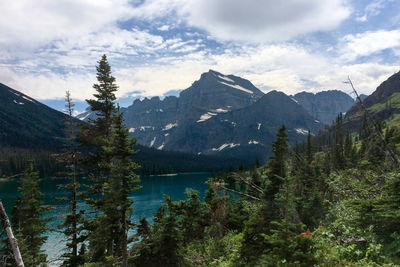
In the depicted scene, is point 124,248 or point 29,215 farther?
point 29,215

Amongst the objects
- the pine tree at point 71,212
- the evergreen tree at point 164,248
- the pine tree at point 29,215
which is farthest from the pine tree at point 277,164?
the pine tree at point 29,215

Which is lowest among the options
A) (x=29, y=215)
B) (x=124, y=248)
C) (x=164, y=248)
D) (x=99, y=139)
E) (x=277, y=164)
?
(x=29, y=215)

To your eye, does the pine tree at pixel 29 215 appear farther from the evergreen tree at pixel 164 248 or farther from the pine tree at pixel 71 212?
the evergreen tree at pixel 164 248

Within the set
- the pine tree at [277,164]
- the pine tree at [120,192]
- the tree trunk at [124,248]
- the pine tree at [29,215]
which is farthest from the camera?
the pine tree at [29,215]

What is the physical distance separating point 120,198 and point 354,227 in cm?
1305

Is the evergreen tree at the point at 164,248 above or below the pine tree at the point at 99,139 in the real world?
below

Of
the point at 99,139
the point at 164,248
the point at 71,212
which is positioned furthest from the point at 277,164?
the point at 71,212

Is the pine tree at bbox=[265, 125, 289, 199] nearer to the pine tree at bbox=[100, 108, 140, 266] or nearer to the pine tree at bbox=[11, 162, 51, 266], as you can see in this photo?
the pine tree at bbox=[100, 108, 140, 266]

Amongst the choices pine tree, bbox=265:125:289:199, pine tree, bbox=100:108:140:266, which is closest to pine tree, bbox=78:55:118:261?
pine tree, bbox=100:108:140:266

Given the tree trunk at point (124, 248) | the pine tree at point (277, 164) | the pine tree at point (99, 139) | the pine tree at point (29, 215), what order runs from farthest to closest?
the pine tree at point (29, 215) → the pine tree at point (99, 139) → the pine tree at point (277, 164) → the tree trunk at point (124, 248)

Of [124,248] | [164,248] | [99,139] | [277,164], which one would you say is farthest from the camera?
[99,139]

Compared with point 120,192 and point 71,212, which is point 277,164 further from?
point 71,212

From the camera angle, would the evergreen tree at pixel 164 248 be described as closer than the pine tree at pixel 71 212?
Yes

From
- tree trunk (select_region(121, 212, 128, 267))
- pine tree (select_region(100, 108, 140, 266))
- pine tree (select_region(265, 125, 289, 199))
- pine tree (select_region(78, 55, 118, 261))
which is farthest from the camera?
pine tree (select_region(78, 55, 118, 261))
